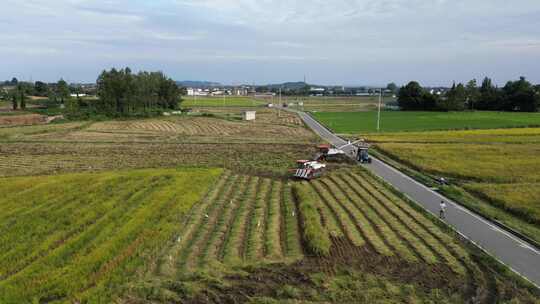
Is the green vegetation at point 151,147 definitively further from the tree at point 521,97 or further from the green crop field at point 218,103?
the tree at point 521,97

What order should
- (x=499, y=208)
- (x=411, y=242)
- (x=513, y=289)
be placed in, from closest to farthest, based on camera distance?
(x=513, y=289), (x=411, y=242), (x=499, y=208)

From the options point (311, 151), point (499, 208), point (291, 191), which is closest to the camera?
point (499, 208)

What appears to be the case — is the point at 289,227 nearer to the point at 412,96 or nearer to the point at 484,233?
the point at 484,233

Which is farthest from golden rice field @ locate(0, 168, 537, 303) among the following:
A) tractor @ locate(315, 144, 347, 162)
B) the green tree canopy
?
the green tree canopy

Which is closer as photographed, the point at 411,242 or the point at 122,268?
the point at 122,268

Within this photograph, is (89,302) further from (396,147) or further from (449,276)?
(396,147)

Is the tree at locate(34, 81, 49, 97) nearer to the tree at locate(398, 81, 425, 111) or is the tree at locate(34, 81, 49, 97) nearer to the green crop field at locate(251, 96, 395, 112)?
the green crop field at locate(251, 96, 395, 112)

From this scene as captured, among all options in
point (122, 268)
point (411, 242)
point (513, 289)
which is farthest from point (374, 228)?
point (122, 268)
